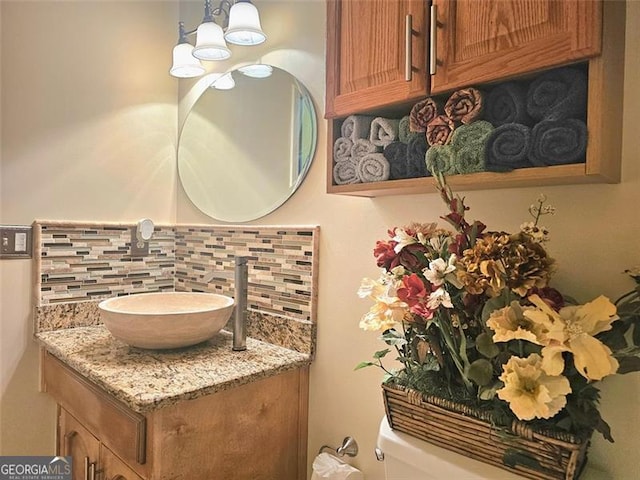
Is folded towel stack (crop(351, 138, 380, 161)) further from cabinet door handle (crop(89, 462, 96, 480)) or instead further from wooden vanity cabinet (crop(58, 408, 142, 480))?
cabinet door handle (crop(89, 462, 96, 480))

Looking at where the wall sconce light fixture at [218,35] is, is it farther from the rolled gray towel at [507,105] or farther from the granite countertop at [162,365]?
the granite countertop at [162,365]

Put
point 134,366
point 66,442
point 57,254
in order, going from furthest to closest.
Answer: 1. point 57,254
2. point 66,442
3. point 134,366

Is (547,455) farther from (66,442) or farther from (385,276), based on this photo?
(66,442)

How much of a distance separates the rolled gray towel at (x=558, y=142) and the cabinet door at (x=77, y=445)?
1.37 metres

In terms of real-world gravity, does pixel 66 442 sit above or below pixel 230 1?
below

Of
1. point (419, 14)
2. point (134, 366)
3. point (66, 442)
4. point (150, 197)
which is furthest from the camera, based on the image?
point (150, 197)

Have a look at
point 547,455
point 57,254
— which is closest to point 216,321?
point 57,254

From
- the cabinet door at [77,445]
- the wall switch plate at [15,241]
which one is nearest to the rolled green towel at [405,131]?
the cabinet door at [77,445]

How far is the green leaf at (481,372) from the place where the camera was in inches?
30.7

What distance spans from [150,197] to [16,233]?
1.67 ft

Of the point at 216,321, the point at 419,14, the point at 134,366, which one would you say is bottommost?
the point at 134,366

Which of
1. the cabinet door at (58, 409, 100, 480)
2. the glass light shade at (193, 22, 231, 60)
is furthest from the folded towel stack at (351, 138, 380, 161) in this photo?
the cabinet door at (58, 409, 100, 480)

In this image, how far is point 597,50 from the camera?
0.71 metres

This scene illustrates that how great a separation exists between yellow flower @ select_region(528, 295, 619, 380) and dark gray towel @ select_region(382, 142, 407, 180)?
43cm
